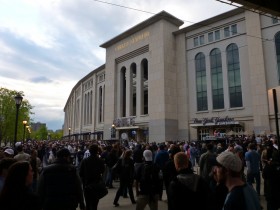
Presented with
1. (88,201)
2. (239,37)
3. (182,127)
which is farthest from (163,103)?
(88,201)

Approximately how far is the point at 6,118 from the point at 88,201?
161 feet

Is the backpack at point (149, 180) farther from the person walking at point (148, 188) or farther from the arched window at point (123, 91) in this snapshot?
the arched window at point (123, 91)

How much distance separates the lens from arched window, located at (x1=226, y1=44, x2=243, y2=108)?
31.5 metres

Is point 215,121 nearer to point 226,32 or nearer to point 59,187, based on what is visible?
point 226,32

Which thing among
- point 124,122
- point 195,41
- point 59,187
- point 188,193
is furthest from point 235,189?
point 124,122

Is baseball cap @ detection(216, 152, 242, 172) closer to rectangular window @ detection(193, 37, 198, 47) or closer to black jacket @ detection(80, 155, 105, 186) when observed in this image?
black jacket @ detection(80, 155, 105, 186)

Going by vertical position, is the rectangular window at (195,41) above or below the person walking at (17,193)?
above

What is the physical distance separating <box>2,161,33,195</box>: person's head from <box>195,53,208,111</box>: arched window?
110 ft

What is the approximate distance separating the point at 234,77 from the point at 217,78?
248 cm

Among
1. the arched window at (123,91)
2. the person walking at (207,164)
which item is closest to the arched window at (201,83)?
the arched window at (123,91)

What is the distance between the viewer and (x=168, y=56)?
37938 millimetres

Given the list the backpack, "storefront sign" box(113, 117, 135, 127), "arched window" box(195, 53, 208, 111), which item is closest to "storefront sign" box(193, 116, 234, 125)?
"arched window" box(195, 53, 208, 111)

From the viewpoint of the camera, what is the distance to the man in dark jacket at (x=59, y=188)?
415 cm

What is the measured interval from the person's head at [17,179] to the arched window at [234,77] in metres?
31.5
